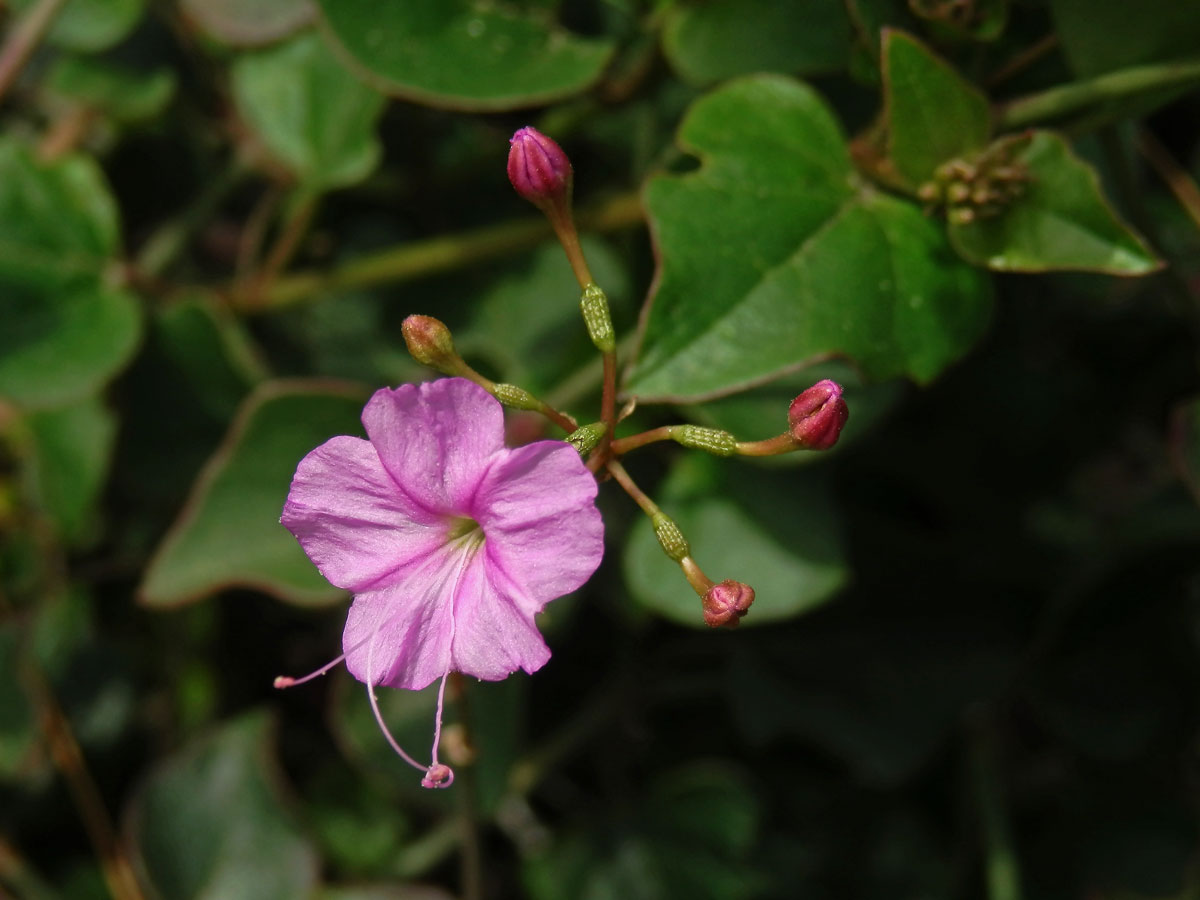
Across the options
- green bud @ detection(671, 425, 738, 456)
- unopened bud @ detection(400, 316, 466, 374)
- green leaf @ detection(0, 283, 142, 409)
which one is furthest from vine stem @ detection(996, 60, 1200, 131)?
green leaf @ detection(0, 283, 142, 409)

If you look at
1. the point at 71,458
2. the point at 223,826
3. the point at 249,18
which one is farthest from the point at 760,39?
the point at 223,826

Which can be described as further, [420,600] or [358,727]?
[358,727]

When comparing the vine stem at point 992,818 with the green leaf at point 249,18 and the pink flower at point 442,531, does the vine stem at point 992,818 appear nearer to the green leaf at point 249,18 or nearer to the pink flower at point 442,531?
the pink flower at point 442,531

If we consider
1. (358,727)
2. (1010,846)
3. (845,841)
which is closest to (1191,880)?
(1010,846)

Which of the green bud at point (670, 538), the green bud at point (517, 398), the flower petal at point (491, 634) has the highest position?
the green bud at point (517, 398)

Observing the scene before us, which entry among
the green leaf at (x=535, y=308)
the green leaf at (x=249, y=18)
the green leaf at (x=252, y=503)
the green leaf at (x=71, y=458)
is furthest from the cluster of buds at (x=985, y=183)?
the green leaf at (x=71, y=458)

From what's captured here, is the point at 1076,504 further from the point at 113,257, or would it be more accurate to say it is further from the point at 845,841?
the point at 113,257
